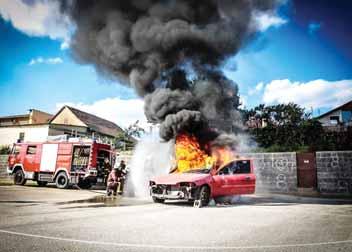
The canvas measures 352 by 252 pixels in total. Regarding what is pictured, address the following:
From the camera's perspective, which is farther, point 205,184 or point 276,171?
point 276,171

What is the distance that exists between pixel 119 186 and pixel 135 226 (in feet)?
26.5

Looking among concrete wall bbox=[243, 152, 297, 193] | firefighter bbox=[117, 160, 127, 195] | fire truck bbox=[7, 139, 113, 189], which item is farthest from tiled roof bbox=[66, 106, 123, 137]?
concrete wall bbox=[243, 152, 297, 193]

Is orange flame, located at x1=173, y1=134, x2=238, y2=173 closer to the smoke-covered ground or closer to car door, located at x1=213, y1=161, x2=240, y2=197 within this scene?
the smoke-covered ground

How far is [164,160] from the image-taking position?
45.2 ft

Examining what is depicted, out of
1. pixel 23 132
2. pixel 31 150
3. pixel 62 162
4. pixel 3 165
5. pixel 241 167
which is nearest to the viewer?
pixel 241 167

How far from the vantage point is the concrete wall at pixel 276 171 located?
16.1 meters

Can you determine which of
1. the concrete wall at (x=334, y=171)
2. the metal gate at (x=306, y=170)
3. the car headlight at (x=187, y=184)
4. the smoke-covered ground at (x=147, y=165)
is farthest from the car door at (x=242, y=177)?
the concrete wall at (x=334, y=171)

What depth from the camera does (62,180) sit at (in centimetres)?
1684

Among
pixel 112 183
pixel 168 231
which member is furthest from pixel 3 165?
pixel 168 231

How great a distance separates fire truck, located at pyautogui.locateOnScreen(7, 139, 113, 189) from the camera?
1631 cm

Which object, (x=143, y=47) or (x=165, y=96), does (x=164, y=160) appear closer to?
(x=165, y=96)

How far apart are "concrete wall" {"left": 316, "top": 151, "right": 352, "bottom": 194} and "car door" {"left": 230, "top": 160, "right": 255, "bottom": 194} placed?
6.45 metres

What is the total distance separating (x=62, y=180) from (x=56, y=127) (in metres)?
20.8

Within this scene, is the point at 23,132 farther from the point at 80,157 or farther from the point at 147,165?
the point at 147,165
